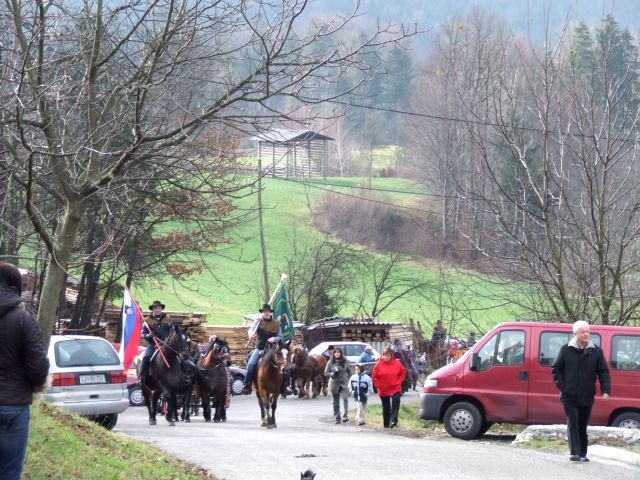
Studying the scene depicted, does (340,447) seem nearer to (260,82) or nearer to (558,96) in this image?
(260,82)

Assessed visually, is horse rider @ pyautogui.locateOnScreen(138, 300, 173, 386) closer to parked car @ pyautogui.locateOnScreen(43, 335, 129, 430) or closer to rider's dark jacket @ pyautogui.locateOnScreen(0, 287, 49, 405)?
parked car @ pyautogui.locateOnScreen(43, 335, 129, 430)

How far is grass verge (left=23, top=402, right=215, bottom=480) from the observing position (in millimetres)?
9781

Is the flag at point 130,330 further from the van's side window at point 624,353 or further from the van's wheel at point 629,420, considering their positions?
the van's wheel at point 629,420

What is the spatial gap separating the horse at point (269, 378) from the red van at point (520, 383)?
306 centimetres

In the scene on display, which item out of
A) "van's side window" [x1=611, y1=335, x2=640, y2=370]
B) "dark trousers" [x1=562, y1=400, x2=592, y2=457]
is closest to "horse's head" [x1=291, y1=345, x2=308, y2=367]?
"van's side window" [x1=611, y1=335, x2=640, y2=370]

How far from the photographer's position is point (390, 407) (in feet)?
74.0

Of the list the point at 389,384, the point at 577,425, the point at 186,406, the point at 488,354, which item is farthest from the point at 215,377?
the point at 577,425

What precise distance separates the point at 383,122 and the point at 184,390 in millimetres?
77412

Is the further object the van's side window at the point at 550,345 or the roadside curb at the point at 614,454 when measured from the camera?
the van's side window at the point at 550,345

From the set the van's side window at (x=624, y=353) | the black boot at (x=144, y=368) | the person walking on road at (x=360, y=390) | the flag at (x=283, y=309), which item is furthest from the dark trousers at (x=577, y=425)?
the flag at (x=283, y=309)

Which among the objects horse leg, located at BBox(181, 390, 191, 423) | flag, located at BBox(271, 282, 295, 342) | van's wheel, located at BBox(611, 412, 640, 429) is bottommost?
horse leg, located at BBox(181, 390, 191, 423)

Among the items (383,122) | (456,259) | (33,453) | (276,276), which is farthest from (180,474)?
(383,122)

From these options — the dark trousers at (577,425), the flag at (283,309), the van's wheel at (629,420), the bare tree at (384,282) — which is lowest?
the van's wheel at (629,420)

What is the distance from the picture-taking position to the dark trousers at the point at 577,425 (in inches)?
523
